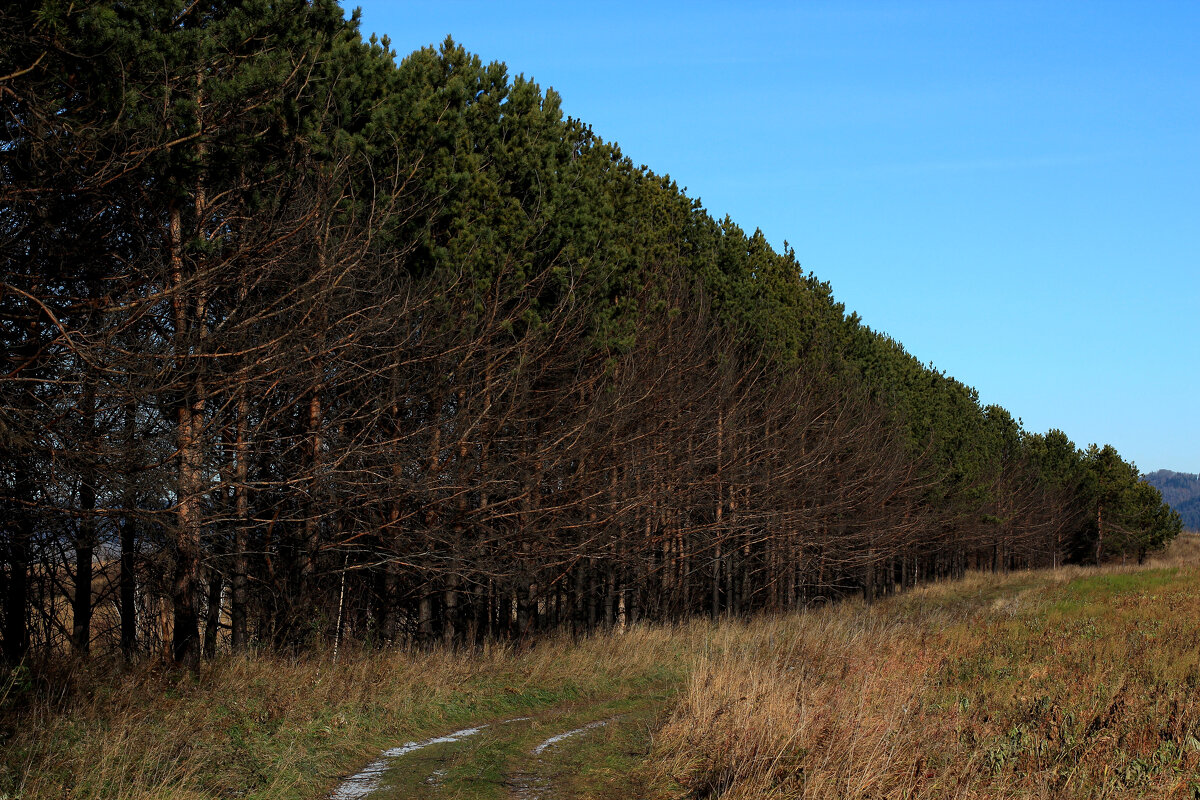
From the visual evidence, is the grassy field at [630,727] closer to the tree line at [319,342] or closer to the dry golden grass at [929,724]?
the dry golden grass at [929,724]

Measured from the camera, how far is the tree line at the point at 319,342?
8.88m

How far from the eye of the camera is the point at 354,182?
519 inches

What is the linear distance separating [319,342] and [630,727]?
17.9 feet

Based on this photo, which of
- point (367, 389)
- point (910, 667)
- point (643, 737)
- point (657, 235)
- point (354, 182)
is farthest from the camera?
point (657, 235)

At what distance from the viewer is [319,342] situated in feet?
37.1

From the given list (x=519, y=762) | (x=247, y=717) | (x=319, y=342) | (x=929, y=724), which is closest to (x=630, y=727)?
(x=519, y=762)

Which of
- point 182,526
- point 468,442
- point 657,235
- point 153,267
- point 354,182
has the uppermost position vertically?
point 657,235

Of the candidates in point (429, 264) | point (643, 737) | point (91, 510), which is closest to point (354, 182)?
point (429, 264)

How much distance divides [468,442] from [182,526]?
15.1 feet

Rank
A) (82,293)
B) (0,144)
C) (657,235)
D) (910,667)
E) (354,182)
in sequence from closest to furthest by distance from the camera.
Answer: (0,144), (82,293), (910,667), (354,182), (657,235)

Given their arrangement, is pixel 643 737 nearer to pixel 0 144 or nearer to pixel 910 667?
pixel 910 667

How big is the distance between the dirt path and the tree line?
3041mm

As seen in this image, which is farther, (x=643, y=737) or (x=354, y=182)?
(x=354, y=182)

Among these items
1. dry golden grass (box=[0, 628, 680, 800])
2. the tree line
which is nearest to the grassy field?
dry golden grass (box=[0, 628, 680, 800])
